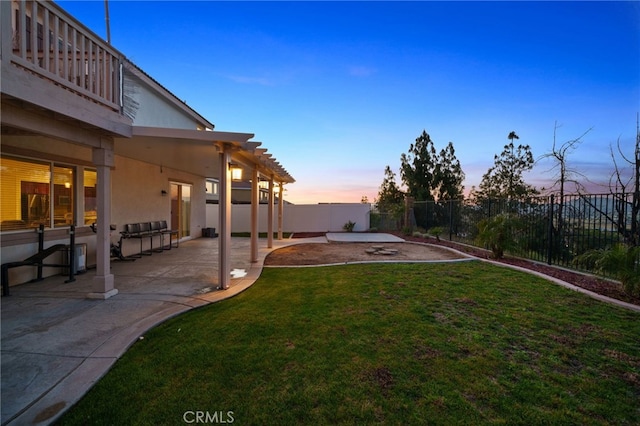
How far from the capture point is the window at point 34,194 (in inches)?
205

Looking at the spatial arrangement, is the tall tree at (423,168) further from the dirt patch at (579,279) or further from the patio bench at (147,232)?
the patio bench at (147,232)

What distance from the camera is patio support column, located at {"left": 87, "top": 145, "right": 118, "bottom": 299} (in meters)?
4.57

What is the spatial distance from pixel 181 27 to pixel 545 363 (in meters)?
10.7

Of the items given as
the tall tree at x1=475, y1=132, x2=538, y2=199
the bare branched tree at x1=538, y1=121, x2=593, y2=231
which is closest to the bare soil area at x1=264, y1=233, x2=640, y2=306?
the bare branched tree at x1=538, y1=121, x2=593, y2=231

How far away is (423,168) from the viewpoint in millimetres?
19328

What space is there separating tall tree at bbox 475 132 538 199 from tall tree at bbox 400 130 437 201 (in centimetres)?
310

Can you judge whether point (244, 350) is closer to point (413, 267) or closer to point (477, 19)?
point (413, 267)

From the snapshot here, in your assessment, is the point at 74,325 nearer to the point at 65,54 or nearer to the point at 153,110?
the point at 65,54

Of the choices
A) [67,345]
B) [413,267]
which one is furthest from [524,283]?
[67,345]

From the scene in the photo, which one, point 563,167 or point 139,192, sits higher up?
point 563,167

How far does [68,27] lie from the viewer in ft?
13.2

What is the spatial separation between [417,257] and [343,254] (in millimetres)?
2298

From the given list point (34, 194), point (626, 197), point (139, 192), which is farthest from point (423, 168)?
point (34, 194)

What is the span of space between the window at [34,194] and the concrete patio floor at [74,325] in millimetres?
1225
